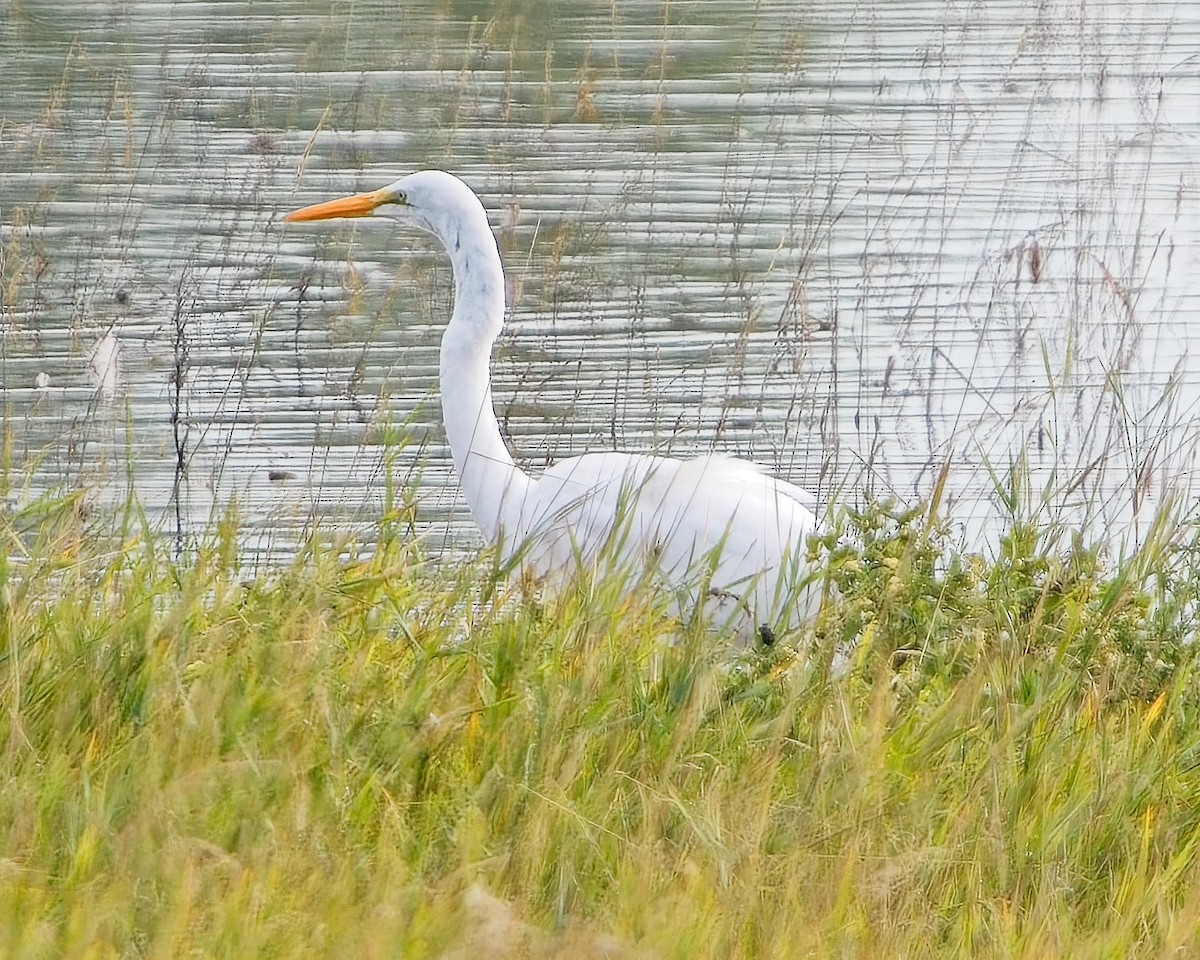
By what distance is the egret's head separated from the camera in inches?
168

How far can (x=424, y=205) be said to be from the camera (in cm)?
437

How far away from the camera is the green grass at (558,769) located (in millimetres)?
2045

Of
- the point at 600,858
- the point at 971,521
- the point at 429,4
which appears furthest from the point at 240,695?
the point at 429,4

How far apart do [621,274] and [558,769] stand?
15.0ft

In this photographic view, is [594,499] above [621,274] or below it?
below

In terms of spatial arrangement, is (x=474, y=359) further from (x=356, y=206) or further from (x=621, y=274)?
(x=621, y=274)

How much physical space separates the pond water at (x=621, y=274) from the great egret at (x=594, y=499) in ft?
0.76

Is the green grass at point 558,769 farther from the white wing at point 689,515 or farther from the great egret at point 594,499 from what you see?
the white wing at point 689,515

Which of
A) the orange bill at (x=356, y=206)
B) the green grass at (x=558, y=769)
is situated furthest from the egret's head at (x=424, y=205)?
the green grass at (x=558, y=769)

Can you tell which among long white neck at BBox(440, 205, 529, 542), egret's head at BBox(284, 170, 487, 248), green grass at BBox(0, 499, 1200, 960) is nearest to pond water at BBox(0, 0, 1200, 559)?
long white neck at BBox(440, 205, 529, 542)

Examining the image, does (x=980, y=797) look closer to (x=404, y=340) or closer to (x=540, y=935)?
(x=540, y=935)

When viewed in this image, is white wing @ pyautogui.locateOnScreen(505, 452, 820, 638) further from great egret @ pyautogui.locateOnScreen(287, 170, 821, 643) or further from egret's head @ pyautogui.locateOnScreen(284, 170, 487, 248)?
egret's head @ pyautogui.locateOnScreen(284, 170, 487, 248)

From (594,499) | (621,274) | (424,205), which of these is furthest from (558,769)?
(621,274)

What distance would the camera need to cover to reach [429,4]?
39.2 feet
